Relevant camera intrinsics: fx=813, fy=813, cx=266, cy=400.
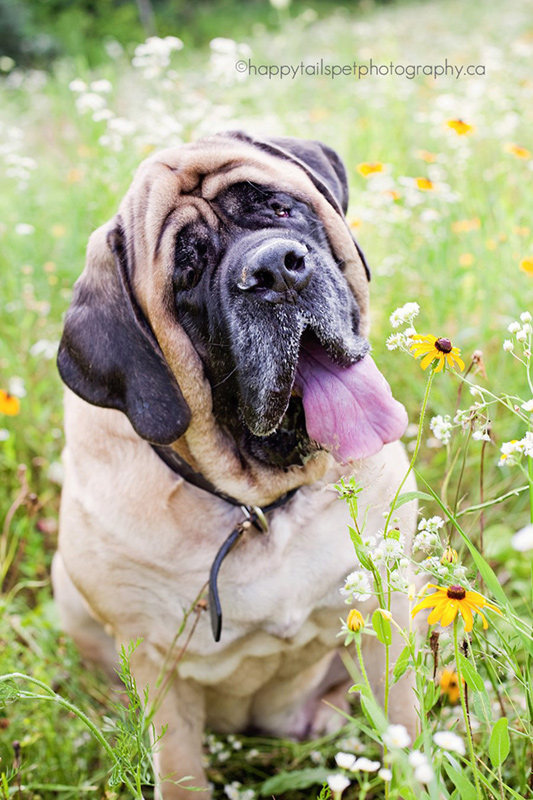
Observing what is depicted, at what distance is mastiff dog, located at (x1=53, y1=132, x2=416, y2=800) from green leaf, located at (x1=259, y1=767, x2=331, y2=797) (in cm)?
18

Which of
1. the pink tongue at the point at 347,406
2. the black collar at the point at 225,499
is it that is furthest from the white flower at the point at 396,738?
the black collar at the point at 225,499

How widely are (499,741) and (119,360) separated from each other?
3.85 feet

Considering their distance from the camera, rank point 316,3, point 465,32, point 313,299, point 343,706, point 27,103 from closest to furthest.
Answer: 1. point 313,299
2. point 343,706
3. point 27,103
4. point 465,32
5. point 316,3

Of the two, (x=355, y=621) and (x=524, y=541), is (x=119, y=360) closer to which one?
(x=355, y=621)

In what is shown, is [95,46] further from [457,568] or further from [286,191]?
[457,568]

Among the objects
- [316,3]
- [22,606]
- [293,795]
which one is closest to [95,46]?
[316,3]

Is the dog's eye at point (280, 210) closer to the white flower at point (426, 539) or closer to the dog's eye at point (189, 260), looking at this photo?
the dog's eye at point (189, 260)

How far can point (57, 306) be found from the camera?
372cm

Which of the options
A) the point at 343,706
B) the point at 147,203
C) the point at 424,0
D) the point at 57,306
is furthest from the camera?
the point at 424,0

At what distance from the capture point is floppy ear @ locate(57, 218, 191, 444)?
6.21 feet

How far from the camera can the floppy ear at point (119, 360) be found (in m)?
1.89

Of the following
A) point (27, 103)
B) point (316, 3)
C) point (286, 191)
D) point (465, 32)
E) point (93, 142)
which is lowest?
point (316, 3)

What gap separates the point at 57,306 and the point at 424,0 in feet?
51.2

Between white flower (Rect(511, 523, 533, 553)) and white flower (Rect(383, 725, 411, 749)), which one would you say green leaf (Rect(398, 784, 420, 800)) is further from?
white flower (Rect(511, 523, 533, 553))
